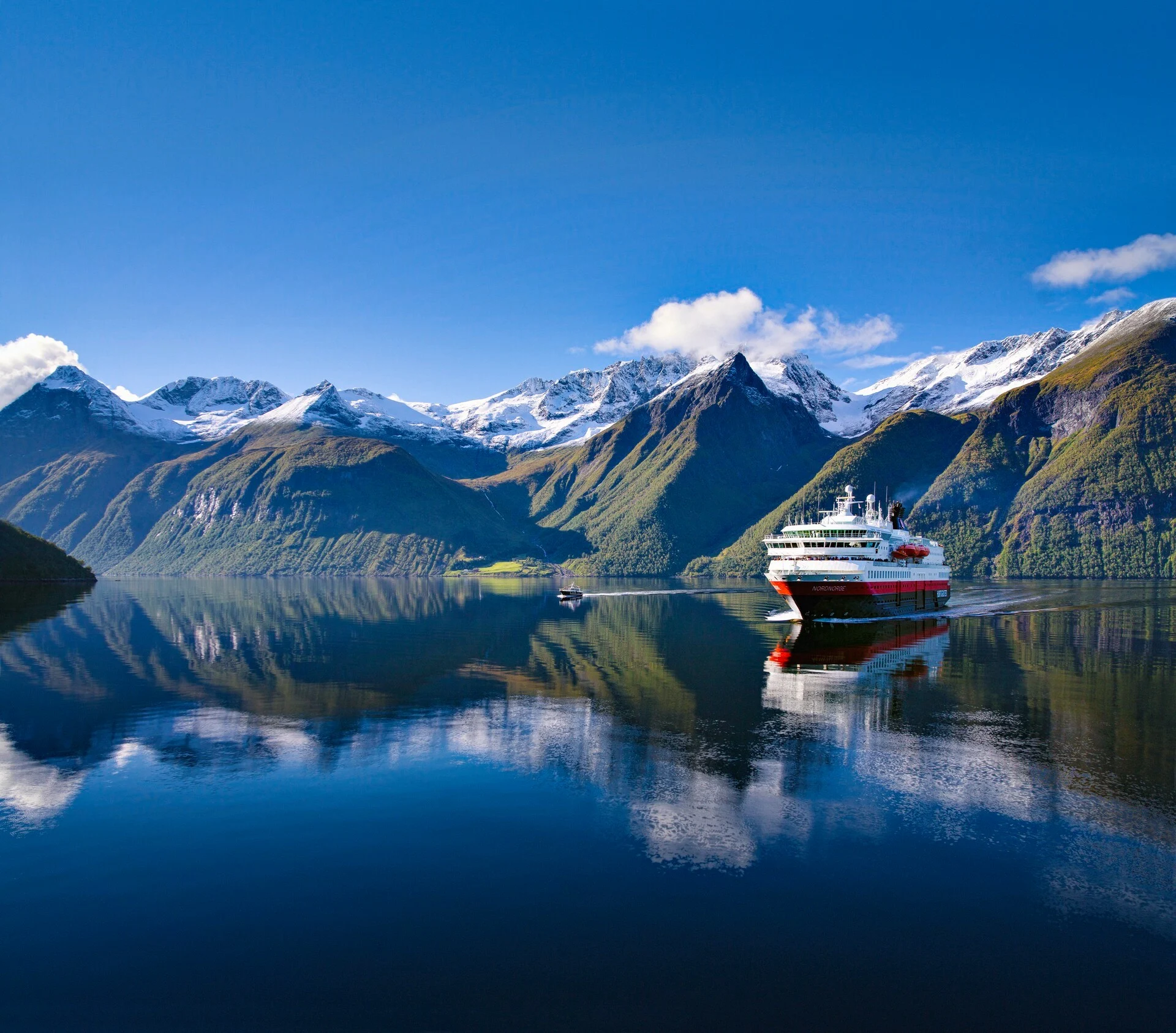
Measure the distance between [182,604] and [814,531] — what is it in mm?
160759

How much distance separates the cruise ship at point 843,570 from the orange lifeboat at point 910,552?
0.93ft

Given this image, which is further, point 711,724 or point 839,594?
point 839,594

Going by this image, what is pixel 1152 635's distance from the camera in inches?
4419

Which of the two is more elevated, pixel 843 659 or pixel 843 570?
pixel 843 570

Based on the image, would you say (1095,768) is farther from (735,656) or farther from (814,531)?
(814,531)

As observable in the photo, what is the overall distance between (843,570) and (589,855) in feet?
342

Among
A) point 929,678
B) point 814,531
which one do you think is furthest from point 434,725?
point 814,531

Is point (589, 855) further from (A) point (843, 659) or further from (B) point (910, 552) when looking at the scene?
(B) point (910, 552)

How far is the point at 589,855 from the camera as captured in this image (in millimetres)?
34000

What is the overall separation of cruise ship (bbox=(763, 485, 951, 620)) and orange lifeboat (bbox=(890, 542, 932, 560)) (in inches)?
11.1

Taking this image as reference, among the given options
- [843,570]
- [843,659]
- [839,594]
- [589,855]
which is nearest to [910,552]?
[843,570]

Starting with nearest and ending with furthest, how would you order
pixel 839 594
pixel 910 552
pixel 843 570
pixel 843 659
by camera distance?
pixel 843 659, pixel 843 570, pixel 839 594, pixel 910 552

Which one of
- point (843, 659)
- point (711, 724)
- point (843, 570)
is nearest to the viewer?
point (711, 724)

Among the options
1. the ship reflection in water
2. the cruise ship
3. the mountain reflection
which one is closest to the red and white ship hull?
the cruise ship
